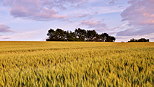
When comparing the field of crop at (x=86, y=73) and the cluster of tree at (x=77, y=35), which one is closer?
the field of crop at (x=86, y=73)

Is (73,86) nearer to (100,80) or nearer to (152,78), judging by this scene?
(100,80)

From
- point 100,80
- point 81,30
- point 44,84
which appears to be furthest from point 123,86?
point 81,30

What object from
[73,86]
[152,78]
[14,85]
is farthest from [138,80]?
[14,85]

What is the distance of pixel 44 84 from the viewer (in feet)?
7.66

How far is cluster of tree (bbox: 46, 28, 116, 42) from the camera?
6259 cm

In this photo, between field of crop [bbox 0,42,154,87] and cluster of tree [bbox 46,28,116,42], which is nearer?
field of crop [bbox 0,42,154,87]

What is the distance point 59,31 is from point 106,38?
21.2m

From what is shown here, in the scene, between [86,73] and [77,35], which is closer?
[86,73]

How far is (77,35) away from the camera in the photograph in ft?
229

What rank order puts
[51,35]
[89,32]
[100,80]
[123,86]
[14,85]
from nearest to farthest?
[123,86], [100,80], [14,85], [51,35], [89,32]

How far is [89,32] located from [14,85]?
68.5 meters

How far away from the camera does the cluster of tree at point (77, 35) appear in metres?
62.6

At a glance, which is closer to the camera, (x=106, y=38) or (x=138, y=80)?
(x=138, y=80)

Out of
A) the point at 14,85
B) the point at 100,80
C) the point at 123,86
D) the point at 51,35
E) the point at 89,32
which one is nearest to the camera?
the point at 123,86
